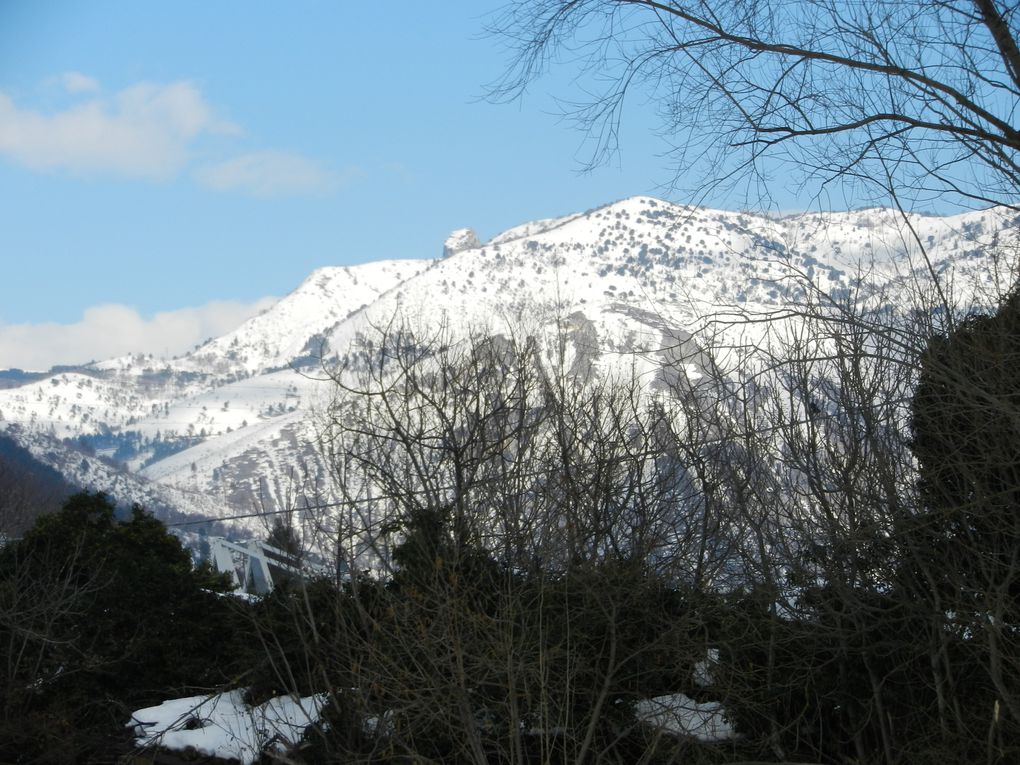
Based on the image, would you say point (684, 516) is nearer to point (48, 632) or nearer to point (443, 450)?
point (443, 450)

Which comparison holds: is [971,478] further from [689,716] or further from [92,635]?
[92,635]

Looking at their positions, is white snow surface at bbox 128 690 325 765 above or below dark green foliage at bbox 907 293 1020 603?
below

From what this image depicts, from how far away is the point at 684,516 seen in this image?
56.9ft

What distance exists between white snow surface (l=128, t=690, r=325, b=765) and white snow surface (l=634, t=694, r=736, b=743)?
4.23 metres

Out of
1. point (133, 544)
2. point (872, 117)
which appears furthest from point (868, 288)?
point (133, 544)

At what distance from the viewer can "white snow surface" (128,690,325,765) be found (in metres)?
14.8

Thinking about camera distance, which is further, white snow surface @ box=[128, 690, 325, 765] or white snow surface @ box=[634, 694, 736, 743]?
white snow surface @ box=[128, 690, 325, 765]

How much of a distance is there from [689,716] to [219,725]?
6.59 meters

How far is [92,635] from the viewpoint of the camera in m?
20.8

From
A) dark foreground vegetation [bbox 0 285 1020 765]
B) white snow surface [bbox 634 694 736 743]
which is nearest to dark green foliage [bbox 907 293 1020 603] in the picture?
dark foreground vegetation [bbox 0 285 1020 765]

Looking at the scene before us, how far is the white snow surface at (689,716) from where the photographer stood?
13.1m

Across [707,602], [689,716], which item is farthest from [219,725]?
[707,602]

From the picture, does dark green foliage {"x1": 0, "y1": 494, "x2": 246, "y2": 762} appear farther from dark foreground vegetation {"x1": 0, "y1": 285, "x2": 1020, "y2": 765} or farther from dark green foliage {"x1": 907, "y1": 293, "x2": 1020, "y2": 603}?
dark green foliage {"x1": 907, "y1": 293, "x2": 1020, "y2": 603}

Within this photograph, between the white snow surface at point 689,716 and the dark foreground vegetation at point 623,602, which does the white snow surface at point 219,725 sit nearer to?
the dark foreground vegetation at point 623,602
